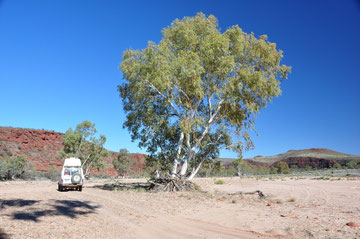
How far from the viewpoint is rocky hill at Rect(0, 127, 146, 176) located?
6339cm

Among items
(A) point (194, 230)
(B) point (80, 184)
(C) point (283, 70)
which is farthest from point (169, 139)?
(A) point (194, 230)

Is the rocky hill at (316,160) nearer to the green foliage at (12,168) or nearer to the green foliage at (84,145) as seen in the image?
the green foliage at (84,145)

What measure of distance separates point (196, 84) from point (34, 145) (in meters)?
72.2

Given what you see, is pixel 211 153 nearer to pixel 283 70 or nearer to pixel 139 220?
pixel 283 70

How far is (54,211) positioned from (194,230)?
4.39 meters

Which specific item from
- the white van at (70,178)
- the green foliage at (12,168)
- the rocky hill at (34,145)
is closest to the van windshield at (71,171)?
the white van at (70,178)

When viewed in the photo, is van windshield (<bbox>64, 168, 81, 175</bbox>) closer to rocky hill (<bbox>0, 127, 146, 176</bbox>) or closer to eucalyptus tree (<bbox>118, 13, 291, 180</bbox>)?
eucalyptus tree (<bbox>118, 13, 291, 180</bbox>)

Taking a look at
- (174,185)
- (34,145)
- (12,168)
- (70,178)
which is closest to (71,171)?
(70,178)

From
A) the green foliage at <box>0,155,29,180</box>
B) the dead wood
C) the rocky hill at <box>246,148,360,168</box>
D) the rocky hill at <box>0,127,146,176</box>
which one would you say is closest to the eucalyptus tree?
the dead wood

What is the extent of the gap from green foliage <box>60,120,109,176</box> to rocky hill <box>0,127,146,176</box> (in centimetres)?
2633

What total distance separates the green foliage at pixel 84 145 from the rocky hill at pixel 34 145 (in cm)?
2633

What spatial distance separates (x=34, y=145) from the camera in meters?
72.4

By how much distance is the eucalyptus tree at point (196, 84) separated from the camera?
596 inches

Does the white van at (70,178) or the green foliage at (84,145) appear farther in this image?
the green foliage at (84,145)
